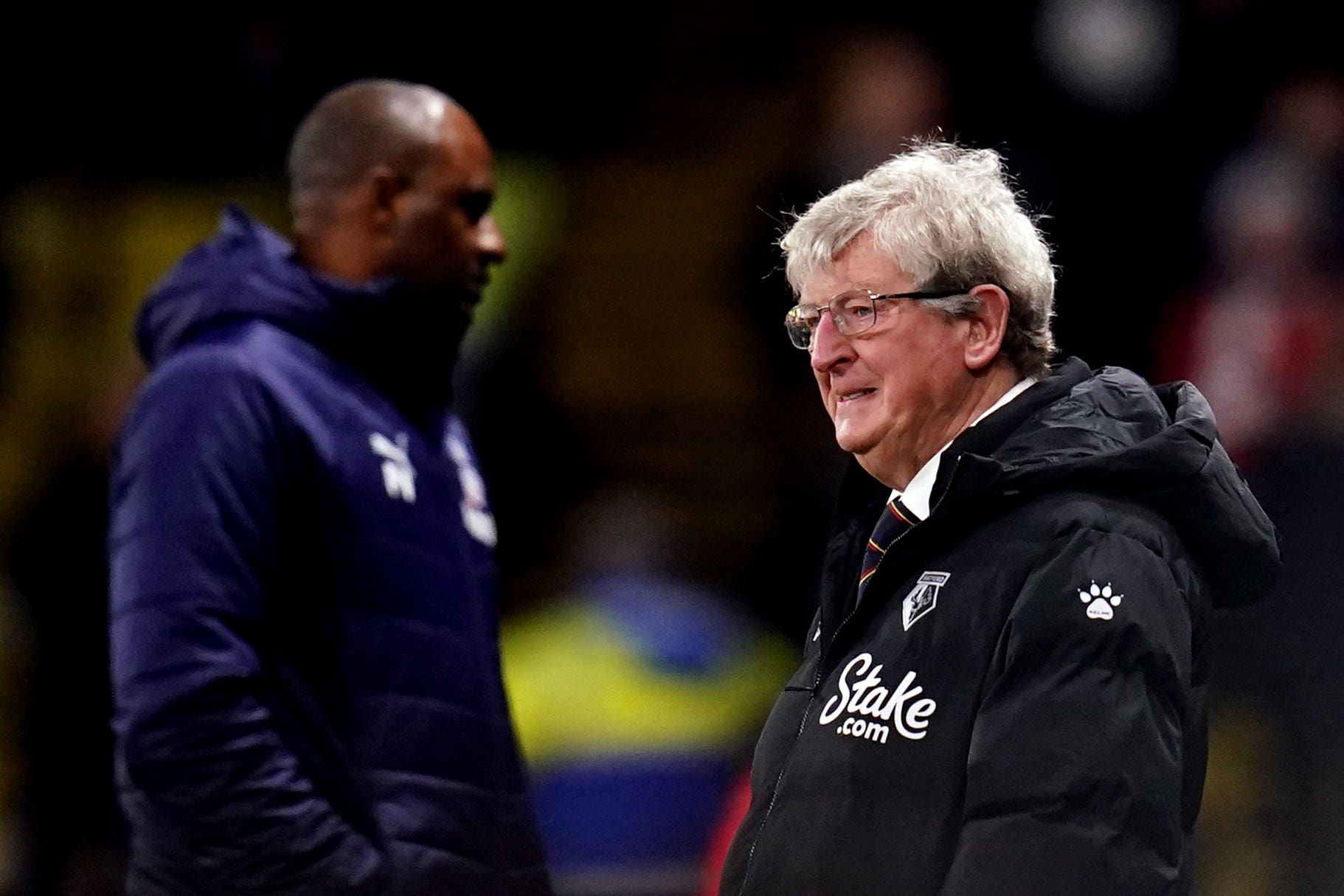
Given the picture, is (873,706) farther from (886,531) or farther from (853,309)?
(853,309)

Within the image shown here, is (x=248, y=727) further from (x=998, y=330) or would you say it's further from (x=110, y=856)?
(x=110, y=856)

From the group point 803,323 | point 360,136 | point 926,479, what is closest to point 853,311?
point 803,323

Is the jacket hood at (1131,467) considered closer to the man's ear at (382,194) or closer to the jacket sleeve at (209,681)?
the jacket sleeve at (209,681)

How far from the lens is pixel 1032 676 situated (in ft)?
6.72

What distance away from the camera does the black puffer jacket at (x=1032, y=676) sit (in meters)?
1.99

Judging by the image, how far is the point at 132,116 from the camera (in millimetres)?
8102

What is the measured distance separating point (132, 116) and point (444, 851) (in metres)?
5.86

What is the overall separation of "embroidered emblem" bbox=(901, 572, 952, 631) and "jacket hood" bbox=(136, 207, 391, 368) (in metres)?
1.36

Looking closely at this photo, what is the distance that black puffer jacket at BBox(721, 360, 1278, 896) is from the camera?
6.52ft

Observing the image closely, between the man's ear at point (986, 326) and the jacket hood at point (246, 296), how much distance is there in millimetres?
1248

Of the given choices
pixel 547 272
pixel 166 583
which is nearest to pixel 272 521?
pixel 166 583

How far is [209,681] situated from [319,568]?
29cm

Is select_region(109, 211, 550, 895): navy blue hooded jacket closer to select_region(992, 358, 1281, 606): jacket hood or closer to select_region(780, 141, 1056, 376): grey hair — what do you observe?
select_region(780, 141, 1056, 376): grey hair

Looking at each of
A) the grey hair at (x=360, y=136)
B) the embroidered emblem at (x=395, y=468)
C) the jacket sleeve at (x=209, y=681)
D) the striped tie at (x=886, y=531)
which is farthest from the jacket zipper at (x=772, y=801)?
the grey hair at (x=360, y=136)
